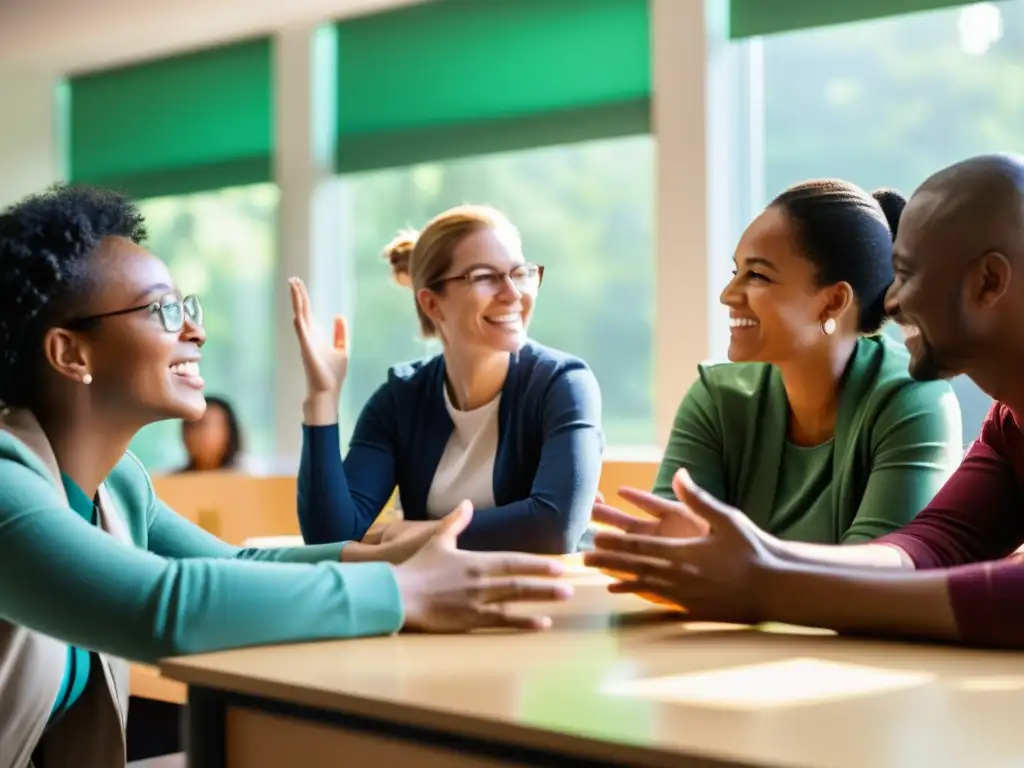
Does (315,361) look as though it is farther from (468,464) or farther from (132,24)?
(132,24)

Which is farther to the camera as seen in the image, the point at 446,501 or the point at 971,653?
the point at 446,501

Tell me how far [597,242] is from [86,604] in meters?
3.92

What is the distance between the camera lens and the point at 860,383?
2.13 metres

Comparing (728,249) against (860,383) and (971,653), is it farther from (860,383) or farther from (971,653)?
(971,653)

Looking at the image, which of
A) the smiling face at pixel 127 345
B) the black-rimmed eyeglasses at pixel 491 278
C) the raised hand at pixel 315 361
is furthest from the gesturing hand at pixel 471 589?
the black-rimmed eyeglasses at pixel 491 278

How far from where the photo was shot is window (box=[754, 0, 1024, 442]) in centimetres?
384

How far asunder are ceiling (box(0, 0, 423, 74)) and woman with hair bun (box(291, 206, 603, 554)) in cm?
270

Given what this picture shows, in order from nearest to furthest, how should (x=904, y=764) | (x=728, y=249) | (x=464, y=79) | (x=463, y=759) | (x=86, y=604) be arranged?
(x=904, y=764)
(x=463, y=759)
(x=86, y=604)
(x=728, y=249)
(x=464, y=79)

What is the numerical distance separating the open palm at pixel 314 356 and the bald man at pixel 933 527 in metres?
1.08

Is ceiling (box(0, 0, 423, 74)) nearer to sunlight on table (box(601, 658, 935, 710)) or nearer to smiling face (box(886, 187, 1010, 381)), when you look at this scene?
smiling face (box(886, 187, 1010, 381))

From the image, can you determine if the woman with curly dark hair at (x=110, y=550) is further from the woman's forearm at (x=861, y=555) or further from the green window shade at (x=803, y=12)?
the green window shade at (x=803, y=12)

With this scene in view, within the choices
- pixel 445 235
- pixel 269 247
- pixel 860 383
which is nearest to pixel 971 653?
pixel 860 383

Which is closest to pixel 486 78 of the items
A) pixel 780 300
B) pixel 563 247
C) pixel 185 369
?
pixel 563 247

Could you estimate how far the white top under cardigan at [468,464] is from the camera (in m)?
2.57
